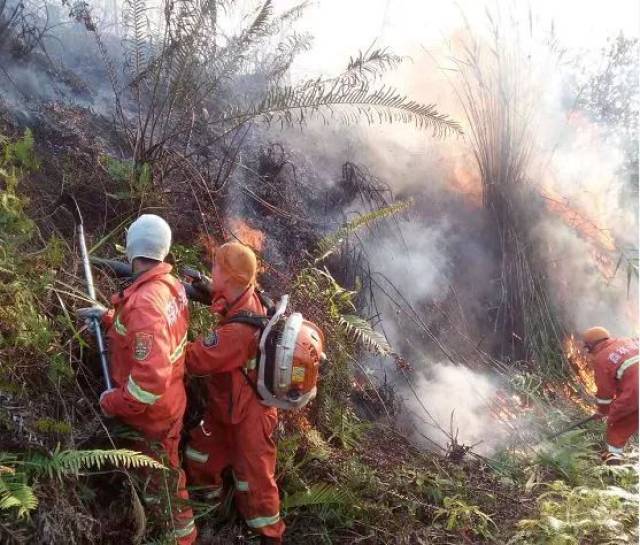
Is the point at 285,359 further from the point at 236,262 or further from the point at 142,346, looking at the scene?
the point at 142,346

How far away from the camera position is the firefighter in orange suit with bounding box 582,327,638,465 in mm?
5461

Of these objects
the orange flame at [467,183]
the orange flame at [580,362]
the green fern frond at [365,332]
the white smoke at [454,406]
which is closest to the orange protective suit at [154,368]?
the green fern frond at [365,332]

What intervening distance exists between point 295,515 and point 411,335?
317 centimetres

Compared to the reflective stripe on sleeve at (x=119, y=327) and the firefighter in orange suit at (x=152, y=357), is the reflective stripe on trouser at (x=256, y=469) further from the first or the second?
the reflective stripe on sleeve at (x=119, y=327)

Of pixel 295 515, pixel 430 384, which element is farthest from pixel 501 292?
pixel 295 515

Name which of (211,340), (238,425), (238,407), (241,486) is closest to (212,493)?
(241,486)

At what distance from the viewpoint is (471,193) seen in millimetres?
8125

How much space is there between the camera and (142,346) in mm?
2645

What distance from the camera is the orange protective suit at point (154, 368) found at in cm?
265

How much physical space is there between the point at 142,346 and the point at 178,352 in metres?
0.35

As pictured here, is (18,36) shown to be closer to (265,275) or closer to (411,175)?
(265,275)

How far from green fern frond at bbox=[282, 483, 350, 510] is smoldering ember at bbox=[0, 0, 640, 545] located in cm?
3

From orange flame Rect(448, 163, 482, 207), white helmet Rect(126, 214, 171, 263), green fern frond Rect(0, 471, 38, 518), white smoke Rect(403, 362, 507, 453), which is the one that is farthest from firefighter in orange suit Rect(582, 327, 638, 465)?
green fern frond Rect(0, 471, 38, 518)

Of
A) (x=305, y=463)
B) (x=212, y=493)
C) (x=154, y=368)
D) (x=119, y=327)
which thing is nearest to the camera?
(x=154, y=368)
